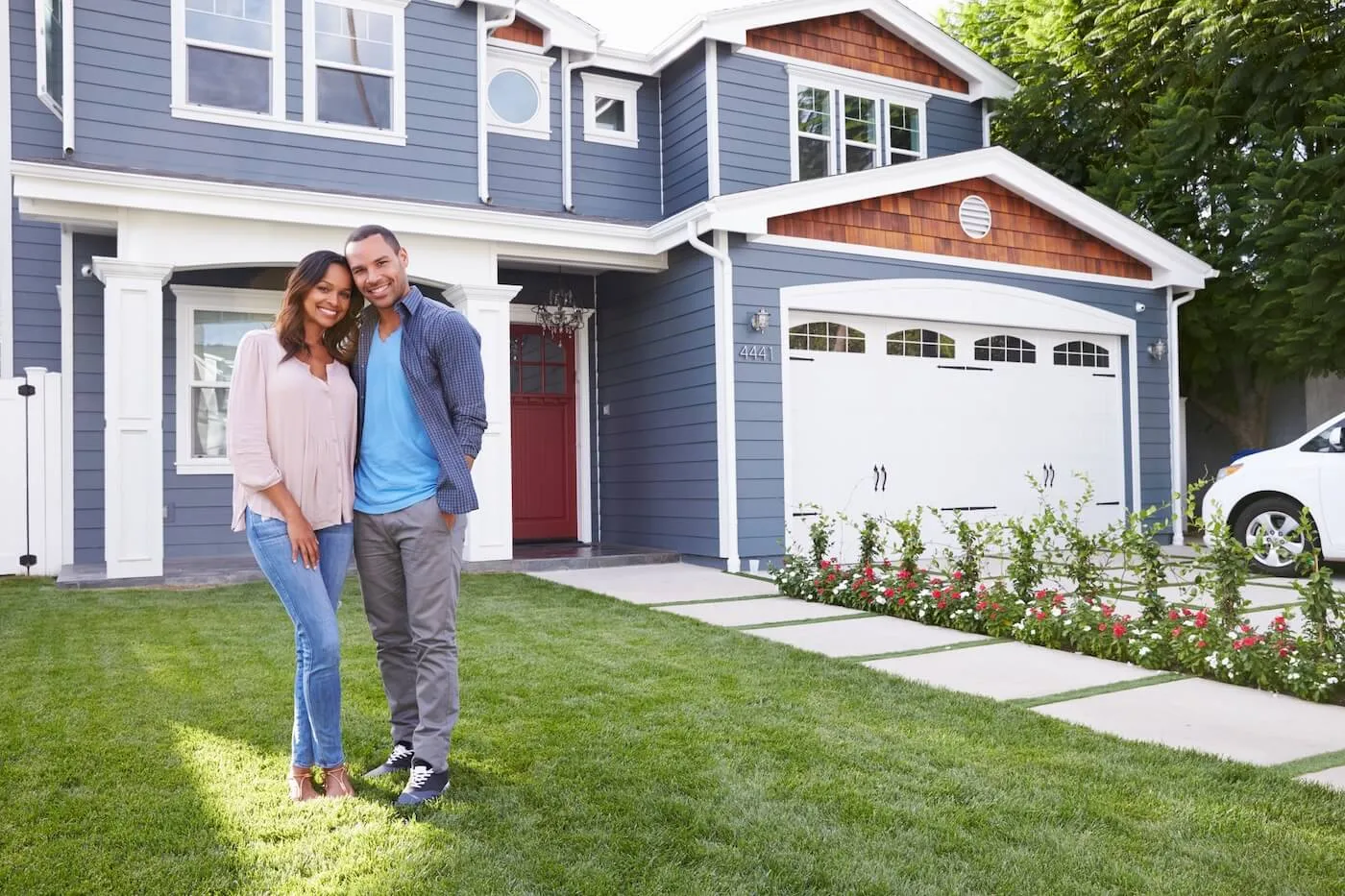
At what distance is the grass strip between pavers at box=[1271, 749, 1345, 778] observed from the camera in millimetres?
3246

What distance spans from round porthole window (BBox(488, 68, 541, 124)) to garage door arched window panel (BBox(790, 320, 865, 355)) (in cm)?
376

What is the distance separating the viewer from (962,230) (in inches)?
397

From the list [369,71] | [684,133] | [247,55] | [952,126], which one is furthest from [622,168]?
[952,126]

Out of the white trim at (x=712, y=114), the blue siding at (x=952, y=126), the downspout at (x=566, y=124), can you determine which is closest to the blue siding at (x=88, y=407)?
the downspout at (x=566, y=124)

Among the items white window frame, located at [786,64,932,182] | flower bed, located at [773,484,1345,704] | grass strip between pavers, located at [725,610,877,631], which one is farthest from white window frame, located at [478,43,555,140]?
grass strip between pavers, located at [725,610,877,631]

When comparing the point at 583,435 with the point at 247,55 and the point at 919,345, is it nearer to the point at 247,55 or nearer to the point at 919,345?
the point at 919,345

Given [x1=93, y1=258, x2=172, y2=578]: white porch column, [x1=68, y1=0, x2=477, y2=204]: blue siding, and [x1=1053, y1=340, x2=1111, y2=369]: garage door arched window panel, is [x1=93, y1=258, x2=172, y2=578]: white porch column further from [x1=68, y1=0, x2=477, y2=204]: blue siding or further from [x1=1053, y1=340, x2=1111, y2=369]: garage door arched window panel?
[x1=1053, y1=340, x2=1111, y2=369]: garage door arched window panel

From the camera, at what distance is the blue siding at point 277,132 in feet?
27.1

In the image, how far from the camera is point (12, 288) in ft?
29.4

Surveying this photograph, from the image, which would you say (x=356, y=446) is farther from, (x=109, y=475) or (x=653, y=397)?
(x=653, y=397)

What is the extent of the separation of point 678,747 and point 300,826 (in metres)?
1.25

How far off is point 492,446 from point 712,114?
4376 millimetres

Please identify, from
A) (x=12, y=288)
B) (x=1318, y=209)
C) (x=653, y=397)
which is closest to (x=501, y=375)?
(x=653, y=397)

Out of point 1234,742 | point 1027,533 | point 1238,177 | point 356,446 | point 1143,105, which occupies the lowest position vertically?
point 1234,742
